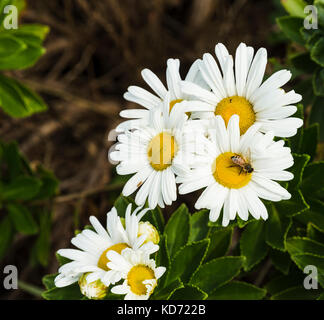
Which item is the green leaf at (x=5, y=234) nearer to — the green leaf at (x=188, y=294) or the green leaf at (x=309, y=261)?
the green leaf at (x=188, y=294)

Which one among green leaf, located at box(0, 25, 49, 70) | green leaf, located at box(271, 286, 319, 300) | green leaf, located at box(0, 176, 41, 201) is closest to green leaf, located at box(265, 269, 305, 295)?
green leaf, located at box(271, 286, 319, 300)

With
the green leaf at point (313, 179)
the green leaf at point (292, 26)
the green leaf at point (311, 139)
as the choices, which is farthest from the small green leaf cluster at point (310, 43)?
the green leaf at point (313, 179)

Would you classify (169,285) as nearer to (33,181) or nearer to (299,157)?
(299,157)

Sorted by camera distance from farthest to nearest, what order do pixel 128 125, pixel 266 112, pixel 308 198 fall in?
pixel 308 198, pixel 128 125, pixel 266 112

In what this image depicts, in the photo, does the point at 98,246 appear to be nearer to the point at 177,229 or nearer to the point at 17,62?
the point at 177,229

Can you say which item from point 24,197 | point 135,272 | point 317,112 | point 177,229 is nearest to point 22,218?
point 24,197
